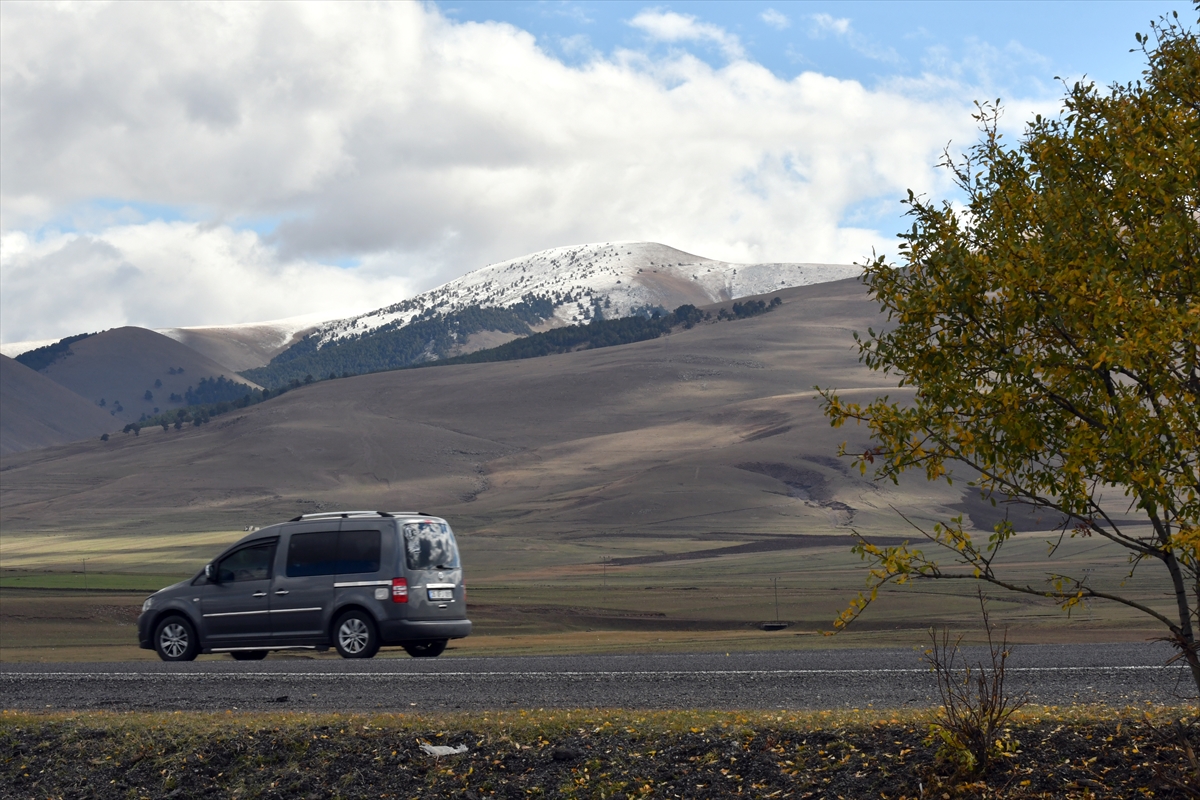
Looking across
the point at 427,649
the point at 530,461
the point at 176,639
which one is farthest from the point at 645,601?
the point at 530,461

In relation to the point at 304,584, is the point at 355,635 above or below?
below

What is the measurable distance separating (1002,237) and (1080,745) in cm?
321

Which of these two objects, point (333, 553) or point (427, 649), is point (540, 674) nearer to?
point (333, 553)

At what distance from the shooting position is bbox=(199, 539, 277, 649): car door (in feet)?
57.5

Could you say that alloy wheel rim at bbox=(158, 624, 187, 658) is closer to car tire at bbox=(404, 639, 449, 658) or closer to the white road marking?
the white road marking

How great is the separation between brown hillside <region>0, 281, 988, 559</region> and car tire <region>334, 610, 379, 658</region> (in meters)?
68.5

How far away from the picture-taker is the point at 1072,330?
5859mm

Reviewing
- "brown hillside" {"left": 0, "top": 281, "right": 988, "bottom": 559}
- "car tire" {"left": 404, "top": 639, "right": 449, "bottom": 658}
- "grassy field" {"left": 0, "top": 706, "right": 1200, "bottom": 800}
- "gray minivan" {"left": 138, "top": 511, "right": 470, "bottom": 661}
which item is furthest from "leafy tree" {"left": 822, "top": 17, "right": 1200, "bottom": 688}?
"brown hillside" {"left": 0, "top": 281, "right": 988, "bottom": 559}

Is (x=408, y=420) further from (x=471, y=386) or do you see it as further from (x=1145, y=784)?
(x=1145, y=784)

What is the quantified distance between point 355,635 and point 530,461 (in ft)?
426

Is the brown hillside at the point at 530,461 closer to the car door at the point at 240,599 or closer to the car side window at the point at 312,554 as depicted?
the car door at the point at 240,599

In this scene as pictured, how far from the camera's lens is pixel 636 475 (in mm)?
122750

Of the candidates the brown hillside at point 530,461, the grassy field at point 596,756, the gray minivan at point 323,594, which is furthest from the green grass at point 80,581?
the grassy field at point 596,756

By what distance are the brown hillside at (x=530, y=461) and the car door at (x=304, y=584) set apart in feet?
224
